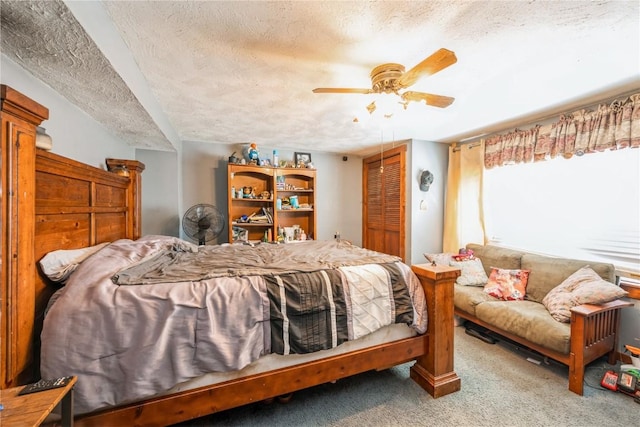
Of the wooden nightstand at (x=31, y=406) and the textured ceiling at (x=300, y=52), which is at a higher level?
the textured ceiling at (x=300, y=52)

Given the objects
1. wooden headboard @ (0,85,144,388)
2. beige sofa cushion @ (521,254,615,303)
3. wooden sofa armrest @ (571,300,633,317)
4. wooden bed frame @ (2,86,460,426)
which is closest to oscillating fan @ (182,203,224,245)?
wooden bed frame @ (2,86,460,426)

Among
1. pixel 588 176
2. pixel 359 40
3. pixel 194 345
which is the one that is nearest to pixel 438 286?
pixel 194 345

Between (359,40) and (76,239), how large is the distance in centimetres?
205

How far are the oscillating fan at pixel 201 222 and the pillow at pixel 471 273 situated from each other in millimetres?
2826

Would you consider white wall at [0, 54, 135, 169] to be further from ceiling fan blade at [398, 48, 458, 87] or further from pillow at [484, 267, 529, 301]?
pillow at [484, 267, 529, 301]

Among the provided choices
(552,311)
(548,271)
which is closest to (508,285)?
(548,271)

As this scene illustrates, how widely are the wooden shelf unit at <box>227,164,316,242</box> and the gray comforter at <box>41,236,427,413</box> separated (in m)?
1.84

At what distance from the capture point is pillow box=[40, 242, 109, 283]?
3.82ft

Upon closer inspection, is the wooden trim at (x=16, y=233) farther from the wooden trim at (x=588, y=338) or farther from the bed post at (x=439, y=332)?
the wooden trim at (x=588, y=338)

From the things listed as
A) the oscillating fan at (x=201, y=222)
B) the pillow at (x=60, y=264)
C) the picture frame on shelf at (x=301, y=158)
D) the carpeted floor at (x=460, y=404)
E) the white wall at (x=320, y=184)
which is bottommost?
the carpeted floor at (x=460, y=404)

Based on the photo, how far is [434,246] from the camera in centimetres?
357

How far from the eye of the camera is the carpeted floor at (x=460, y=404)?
144 cm

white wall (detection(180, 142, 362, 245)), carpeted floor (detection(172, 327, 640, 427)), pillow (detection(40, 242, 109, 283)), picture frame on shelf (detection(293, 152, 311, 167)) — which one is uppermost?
picture frame on shelf (detection(293, 152, 311, 167))

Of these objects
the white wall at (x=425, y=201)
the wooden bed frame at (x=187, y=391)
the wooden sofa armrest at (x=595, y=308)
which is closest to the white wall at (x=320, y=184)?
the white wall at (x=425, y=201)
